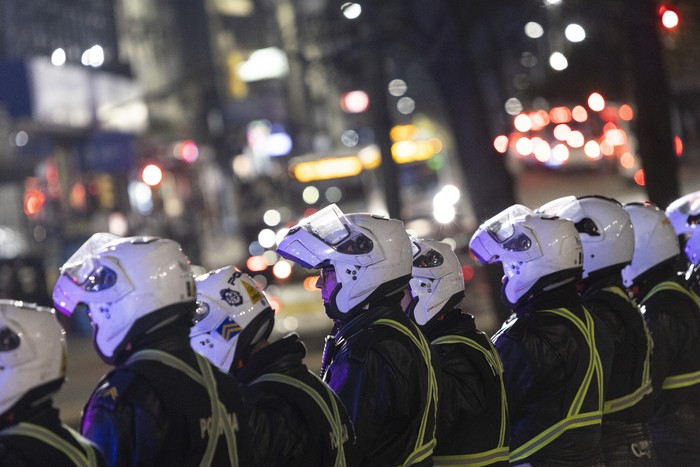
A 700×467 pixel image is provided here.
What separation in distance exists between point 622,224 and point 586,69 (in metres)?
29.2

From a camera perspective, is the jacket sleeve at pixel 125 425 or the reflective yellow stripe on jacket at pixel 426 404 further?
the reflective yellow stripe on jacket at pixel 426 404

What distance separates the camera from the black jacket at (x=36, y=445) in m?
3.71

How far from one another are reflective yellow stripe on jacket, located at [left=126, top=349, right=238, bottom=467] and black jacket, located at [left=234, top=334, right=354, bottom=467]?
1.27 ft

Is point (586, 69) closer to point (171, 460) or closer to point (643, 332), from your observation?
point (643, 332)

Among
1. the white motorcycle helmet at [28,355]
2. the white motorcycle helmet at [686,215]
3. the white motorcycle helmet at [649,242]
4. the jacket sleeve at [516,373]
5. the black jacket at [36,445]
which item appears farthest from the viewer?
the white motorcycle helmet at [686,215]

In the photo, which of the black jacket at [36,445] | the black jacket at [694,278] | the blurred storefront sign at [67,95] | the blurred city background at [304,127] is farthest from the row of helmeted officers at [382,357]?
the blurred storefront sign at [67,95]

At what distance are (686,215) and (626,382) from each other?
7.98ft

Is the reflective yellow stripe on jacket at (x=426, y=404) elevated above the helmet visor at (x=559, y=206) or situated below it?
below

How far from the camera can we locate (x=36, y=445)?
148 inches

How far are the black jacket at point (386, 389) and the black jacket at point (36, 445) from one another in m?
1.48

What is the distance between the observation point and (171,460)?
4.18 metres

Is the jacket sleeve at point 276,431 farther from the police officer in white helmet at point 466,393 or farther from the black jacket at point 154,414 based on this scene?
the police officer in white helmet at point 466,393

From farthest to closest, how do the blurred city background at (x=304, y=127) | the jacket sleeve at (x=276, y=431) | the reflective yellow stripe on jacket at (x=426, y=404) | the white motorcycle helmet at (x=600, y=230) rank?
the blurred city background at (x=304, y=127) → the white motorcycle helmet at (x=600, y=230) → the reflective yellow stripe on jacket at (x=426, y=404) → the jacket sleeve at (x=276, y=431)

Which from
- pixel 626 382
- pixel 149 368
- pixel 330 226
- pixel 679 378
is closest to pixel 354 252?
pixel 330 226
